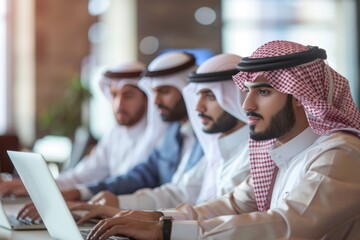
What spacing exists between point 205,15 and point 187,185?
8.75m

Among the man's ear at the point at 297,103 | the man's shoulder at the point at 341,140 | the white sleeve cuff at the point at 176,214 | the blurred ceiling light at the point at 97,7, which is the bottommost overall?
the blurred ceiling light at the point at 97,7

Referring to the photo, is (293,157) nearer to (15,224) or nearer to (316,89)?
(316,89)

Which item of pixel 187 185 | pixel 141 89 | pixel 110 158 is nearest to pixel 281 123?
pixel 187 185

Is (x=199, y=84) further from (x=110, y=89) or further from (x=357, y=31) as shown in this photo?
(x=357, y=31)

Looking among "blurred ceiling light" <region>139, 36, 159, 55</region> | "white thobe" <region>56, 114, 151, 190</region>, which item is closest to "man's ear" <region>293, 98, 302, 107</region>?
"white thobe" <region>56, 114, 151, 190</region>

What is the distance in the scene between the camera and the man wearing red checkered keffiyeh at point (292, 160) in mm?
2699

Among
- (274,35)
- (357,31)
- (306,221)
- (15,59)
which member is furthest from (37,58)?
(306,221)

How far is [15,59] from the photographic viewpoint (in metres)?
13.6

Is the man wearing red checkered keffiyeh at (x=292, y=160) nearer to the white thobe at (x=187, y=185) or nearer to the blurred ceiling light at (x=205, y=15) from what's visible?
the white thobe at (x=187, y=185)

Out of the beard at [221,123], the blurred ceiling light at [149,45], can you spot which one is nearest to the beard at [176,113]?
the beard at [221,123]

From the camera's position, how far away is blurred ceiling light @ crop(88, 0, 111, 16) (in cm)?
1334

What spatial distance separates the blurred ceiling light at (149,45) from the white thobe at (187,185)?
779 centimetres

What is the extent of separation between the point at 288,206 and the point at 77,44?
1110 centimetres

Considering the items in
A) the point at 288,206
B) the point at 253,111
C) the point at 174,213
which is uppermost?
the point at 253,111
